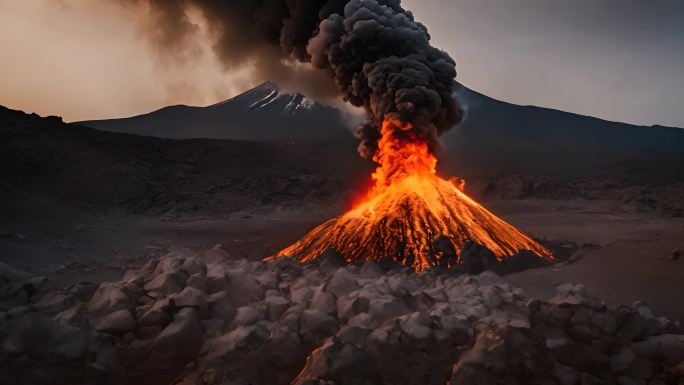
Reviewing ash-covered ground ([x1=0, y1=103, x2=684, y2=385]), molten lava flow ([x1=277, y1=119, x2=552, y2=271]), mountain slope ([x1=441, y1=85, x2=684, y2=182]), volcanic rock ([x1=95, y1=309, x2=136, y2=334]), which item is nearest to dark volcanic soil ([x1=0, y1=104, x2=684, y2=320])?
ash-covered ground ([x1=0, y1=103, x2=684, y2=385])

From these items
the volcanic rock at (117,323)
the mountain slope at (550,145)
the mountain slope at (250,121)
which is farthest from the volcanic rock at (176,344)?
the mountain slope at (250,121)

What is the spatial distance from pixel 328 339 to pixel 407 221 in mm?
6301

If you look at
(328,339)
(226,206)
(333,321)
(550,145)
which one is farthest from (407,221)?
(550,145)

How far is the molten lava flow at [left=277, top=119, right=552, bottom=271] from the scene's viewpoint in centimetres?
1067

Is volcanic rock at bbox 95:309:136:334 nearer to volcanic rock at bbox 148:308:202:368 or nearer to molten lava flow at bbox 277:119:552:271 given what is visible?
volcanic rock at bbox 148:308:202:368

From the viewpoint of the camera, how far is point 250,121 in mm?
79750

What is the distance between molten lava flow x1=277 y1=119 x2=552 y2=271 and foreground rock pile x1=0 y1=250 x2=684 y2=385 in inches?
159

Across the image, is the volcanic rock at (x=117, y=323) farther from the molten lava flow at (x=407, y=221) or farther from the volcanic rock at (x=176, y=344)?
the molten lava flow at (x=407, y=221)

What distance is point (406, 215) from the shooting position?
1157 centimetres

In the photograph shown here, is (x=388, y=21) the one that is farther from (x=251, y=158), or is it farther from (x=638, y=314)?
(x=251, y=158)

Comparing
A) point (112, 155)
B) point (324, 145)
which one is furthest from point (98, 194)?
point (324, 145)

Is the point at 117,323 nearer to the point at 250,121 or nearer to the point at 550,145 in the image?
the point at 250,121

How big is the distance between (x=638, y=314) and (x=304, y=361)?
4.00m

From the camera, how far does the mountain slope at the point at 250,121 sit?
73.0 meters
